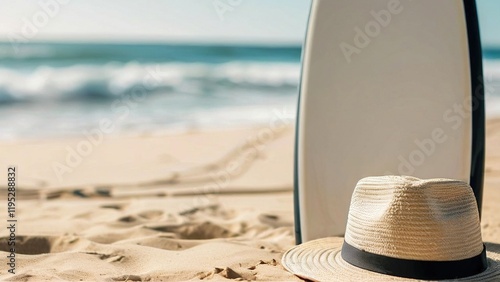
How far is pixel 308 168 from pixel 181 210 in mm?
1461

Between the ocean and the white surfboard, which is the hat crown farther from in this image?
the ocean

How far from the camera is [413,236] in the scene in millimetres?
1726

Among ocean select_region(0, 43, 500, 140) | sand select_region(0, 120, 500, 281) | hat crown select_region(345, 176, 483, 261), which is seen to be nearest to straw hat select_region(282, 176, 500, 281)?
hat crown select_region(345, 176, 483, 261)

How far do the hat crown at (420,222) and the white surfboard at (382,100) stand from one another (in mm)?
671

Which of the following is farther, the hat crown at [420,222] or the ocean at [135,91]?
the ocean at [135,91]

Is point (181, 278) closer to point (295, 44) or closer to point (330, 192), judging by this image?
point (330, 192)

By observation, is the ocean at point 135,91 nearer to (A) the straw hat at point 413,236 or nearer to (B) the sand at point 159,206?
(B) the sand at point 159,206

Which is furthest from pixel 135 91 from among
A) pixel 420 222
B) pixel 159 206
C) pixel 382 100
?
pixel 420 222

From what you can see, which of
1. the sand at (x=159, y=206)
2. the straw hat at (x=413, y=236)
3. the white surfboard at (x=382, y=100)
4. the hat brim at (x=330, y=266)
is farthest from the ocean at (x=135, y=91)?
the straw hat at (x=413, y=236)

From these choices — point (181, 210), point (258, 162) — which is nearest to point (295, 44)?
point (258, 162)

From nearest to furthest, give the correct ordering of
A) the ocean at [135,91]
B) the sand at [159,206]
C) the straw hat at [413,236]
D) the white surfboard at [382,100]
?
the straw hat at [413,236], the sand at [159,206], the white surfboard at [382,100], the ocean at [135,91]

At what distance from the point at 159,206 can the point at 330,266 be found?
7.48 feet

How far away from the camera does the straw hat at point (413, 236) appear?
1720 millimetres

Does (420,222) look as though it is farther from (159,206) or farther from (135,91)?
(135,91)
